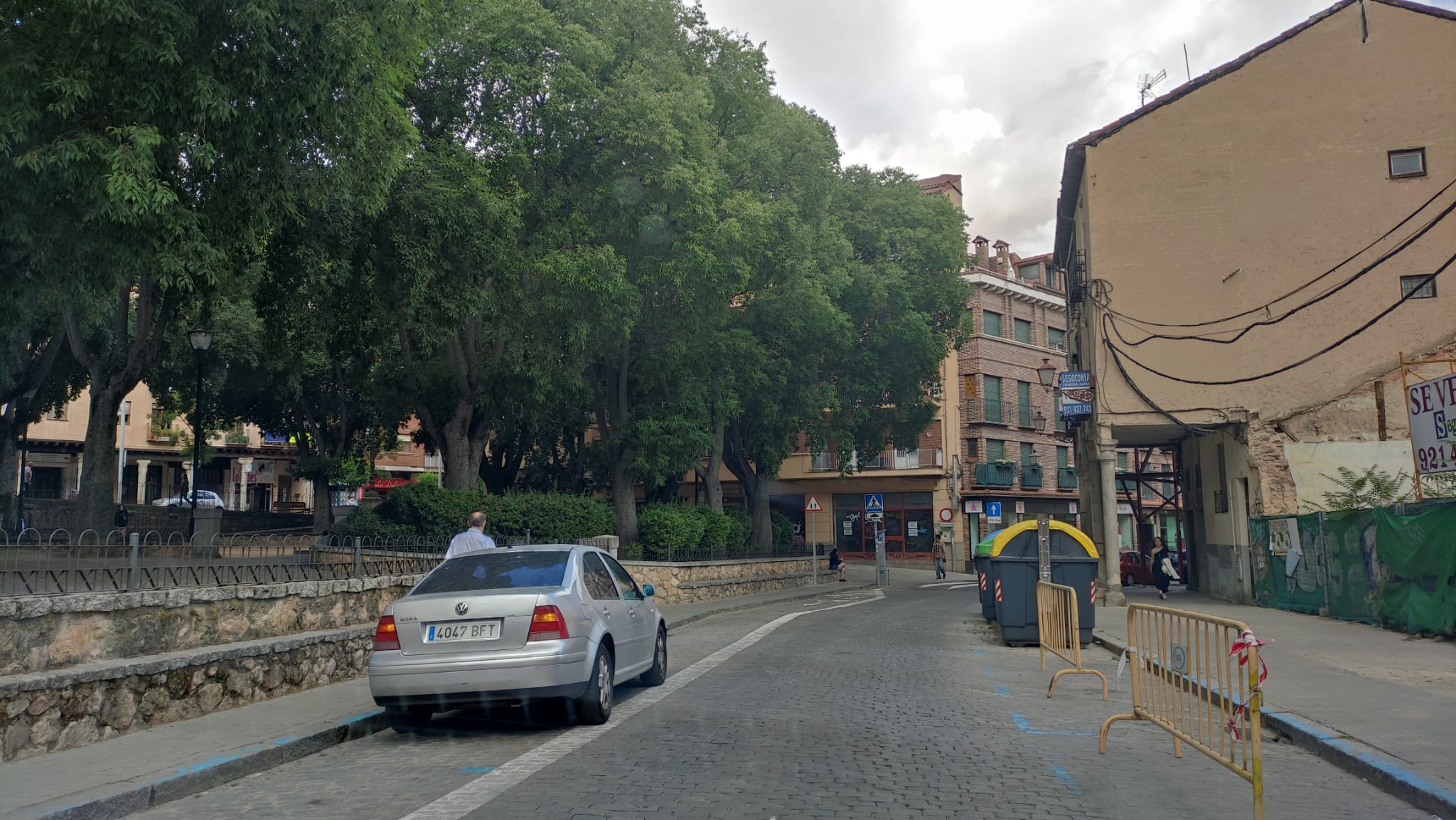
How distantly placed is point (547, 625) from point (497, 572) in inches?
38.5

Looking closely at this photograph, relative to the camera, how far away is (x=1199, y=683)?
6.97 metres

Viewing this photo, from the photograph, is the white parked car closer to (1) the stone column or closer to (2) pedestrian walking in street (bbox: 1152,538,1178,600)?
(1) the stone column

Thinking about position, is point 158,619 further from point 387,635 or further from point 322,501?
point 322,501

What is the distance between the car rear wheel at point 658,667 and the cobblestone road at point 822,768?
344 millimetres

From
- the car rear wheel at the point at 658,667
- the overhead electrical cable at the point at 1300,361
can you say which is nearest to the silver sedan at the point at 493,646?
the car rear wheel at the point at 658,667

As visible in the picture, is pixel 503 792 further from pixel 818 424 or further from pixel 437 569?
pixel 818 424

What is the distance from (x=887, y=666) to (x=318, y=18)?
9.66 metres

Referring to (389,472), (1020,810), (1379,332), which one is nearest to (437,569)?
(1020,810)

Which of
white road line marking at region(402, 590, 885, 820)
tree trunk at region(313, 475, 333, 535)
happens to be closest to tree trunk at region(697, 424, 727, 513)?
tree trunk at region(313, 475, 333, 535)

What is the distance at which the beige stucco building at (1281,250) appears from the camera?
2294 cm

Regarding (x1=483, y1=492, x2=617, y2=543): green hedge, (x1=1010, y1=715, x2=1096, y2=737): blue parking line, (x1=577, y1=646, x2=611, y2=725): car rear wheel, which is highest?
(x1=483, y1=492, x2=617, y2=543): green hedge

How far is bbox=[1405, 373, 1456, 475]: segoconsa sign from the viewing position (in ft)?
45.0

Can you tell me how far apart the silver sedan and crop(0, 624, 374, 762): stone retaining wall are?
1791 millimetres

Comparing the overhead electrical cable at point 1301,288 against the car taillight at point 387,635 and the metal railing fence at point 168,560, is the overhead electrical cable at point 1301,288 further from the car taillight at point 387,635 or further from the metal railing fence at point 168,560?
the car taillight at point 387,635
